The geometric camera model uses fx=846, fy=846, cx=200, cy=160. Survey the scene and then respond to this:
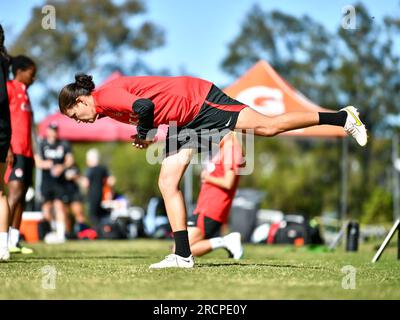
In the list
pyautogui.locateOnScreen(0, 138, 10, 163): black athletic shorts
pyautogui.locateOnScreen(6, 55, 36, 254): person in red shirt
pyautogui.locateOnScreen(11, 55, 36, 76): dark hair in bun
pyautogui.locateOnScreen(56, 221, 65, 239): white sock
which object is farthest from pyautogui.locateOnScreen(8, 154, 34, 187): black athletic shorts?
pyautogui.locateOnScreen(56, 221, 65, 239): white sock

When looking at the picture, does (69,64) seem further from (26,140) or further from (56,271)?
(56,271)

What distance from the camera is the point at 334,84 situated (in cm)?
4622

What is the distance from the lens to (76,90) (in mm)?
6805

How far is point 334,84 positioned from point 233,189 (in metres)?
37.8

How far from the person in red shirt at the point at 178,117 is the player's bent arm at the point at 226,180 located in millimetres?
2231

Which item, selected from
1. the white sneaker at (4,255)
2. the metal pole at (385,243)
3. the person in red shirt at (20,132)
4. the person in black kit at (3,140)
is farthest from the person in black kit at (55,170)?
the metal pole at (385,243)

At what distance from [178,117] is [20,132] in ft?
11.5

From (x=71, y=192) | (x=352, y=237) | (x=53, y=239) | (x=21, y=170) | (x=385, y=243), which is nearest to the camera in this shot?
(x=385, y=243)

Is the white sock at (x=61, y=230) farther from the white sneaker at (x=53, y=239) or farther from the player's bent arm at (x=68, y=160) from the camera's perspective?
the player's bent arm at (x=68, y=160)

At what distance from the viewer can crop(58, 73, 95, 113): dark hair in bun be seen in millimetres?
6797

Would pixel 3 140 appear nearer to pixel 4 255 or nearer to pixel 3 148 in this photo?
pixel 3 148

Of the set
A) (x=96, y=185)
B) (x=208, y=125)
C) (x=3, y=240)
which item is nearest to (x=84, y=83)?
(x=208, y=125)

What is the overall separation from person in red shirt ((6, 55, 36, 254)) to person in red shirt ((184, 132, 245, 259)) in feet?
6.51

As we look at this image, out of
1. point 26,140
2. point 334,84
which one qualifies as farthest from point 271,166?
point 26,140
